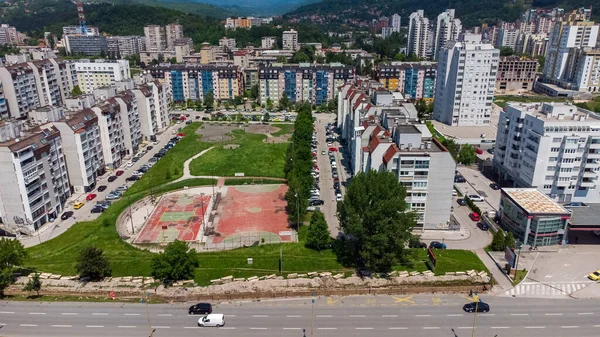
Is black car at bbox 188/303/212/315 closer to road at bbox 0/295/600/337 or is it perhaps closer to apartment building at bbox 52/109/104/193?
road at bbox 0/295/600/337

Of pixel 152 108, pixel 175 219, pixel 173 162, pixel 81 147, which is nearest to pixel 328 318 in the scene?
pixel 175 219

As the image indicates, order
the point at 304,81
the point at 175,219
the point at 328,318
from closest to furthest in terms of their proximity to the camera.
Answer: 1. the point at 328,318
2. the point at 175,219
3. the point at 304,81

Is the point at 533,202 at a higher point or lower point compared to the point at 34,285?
higher

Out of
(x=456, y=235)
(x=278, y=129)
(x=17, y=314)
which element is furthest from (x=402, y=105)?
(x=17, y=314)

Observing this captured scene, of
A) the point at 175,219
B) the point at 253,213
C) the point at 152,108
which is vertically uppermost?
the point at 152,108

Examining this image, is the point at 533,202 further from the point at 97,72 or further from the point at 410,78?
the point at 97,72

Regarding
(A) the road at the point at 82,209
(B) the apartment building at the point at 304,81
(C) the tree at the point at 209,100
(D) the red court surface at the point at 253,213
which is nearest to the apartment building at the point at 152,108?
(A) the road at the point at 82,209

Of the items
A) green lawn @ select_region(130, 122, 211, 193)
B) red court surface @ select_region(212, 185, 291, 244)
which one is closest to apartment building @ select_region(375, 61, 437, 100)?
green lawn @ select_region(130, 122, 211, 193)
